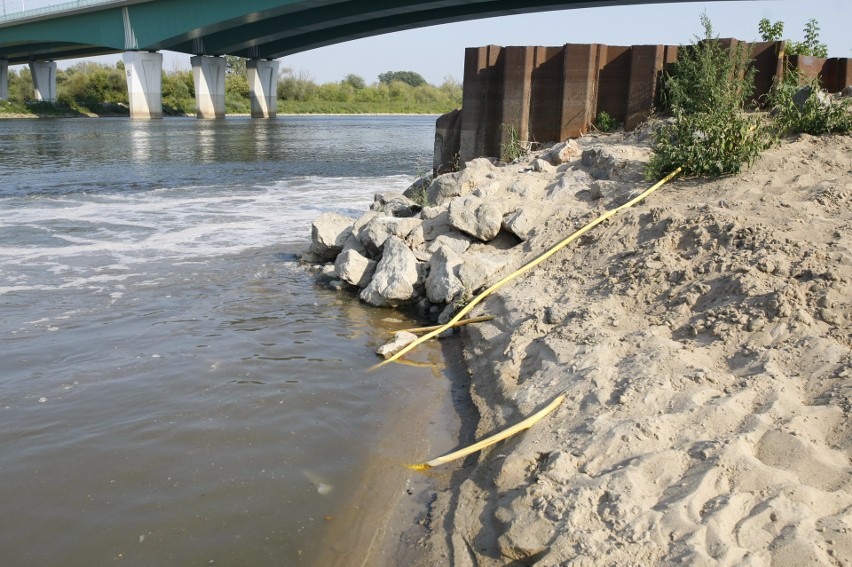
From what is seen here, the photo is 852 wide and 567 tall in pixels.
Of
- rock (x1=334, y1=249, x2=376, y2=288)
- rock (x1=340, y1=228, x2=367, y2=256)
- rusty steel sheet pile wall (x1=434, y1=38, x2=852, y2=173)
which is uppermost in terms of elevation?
rusty steel sheet pile wall (x1=434, y1=38, x2=852, y2=173)

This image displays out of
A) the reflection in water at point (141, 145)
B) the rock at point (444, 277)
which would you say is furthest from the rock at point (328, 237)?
the reflection in water at point (141, 145)

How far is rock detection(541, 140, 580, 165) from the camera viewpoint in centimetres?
1079

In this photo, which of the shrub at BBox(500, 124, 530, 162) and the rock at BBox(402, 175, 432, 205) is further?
the rock at BBox(402, 175, 432, 205)

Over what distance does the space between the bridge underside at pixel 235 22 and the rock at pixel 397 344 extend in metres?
37.5

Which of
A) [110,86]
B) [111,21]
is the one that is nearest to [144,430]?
[111,21]

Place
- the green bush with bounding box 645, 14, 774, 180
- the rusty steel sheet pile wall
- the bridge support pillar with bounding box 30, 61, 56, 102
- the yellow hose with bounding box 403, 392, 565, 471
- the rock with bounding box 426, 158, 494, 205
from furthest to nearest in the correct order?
the bridge support pillar with bounding box 30, 61, 56, 102 → the rusty steel sheet pile wall → the rock with bounding box 426, 158, 494, 205 → the green bush with bounding box 645, 14, 774, 180 → the yellow hose with bounding box 403, 392, 565, 471

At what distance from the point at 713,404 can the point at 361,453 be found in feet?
7.91

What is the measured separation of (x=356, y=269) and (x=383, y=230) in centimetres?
66

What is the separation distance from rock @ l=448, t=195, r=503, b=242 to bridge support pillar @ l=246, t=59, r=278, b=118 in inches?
2569

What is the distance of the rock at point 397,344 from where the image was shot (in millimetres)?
7137

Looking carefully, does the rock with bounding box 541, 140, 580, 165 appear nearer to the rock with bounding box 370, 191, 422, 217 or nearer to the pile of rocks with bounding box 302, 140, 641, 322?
the pile of rocks with bounding box 302, 140, 641, 322

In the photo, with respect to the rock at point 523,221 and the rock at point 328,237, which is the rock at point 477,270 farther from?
the rock at point 328,237

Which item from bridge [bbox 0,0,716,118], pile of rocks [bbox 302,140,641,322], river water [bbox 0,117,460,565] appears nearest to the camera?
river water [bbox 0,117,460,565]

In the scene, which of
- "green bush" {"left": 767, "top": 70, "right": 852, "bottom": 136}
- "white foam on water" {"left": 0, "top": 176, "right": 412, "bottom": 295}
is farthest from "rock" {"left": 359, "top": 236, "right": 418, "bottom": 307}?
"green bush" {"left": 767, "top": 70, "right": 852, "bottom": 136}
